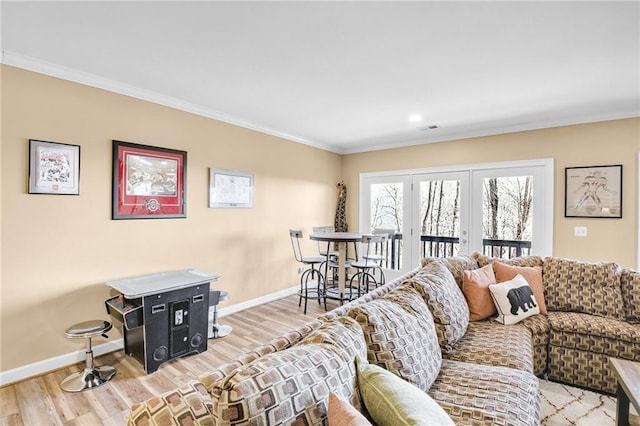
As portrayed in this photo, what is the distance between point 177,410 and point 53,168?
2.65m

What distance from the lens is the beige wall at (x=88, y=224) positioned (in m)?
2.36

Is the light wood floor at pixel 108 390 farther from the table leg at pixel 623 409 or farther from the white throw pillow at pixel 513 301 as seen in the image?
the table leg at pixel 623 409

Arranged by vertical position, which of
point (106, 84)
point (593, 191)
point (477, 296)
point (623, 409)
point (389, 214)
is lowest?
point (623, 409)

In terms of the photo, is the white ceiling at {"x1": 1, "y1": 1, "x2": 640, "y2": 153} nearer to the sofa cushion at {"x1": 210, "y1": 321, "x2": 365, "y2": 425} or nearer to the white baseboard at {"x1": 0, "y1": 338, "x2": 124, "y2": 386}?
the sofa cushion at {"x1": 210, "y1": 321, "x2": 365, "y2": 425}

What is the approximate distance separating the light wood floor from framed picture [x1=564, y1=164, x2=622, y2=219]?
3908mm

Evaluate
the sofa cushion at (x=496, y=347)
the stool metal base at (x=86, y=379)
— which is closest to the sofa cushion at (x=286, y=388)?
the sofa cushion at (x=496, y=347)

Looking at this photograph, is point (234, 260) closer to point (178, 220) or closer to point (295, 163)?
point (178, 220)

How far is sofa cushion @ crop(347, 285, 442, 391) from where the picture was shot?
1.33 meters

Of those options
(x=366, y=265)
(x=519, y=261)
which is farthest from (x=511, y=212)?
(x=366, y=265)

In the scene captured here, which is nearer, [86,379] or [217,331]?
[86,379]

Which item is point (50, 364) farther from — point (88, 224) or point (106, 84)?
point (106, 84)

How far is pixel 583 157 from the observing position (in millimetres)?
3693

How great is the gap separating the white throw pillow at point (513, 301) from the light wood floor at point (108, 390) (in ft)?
7.19

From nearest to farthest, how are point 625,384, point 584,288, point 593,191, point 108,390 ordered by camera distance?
1. point 625,384
2. point 108,390
3. point 584,288
4. point 593,191
